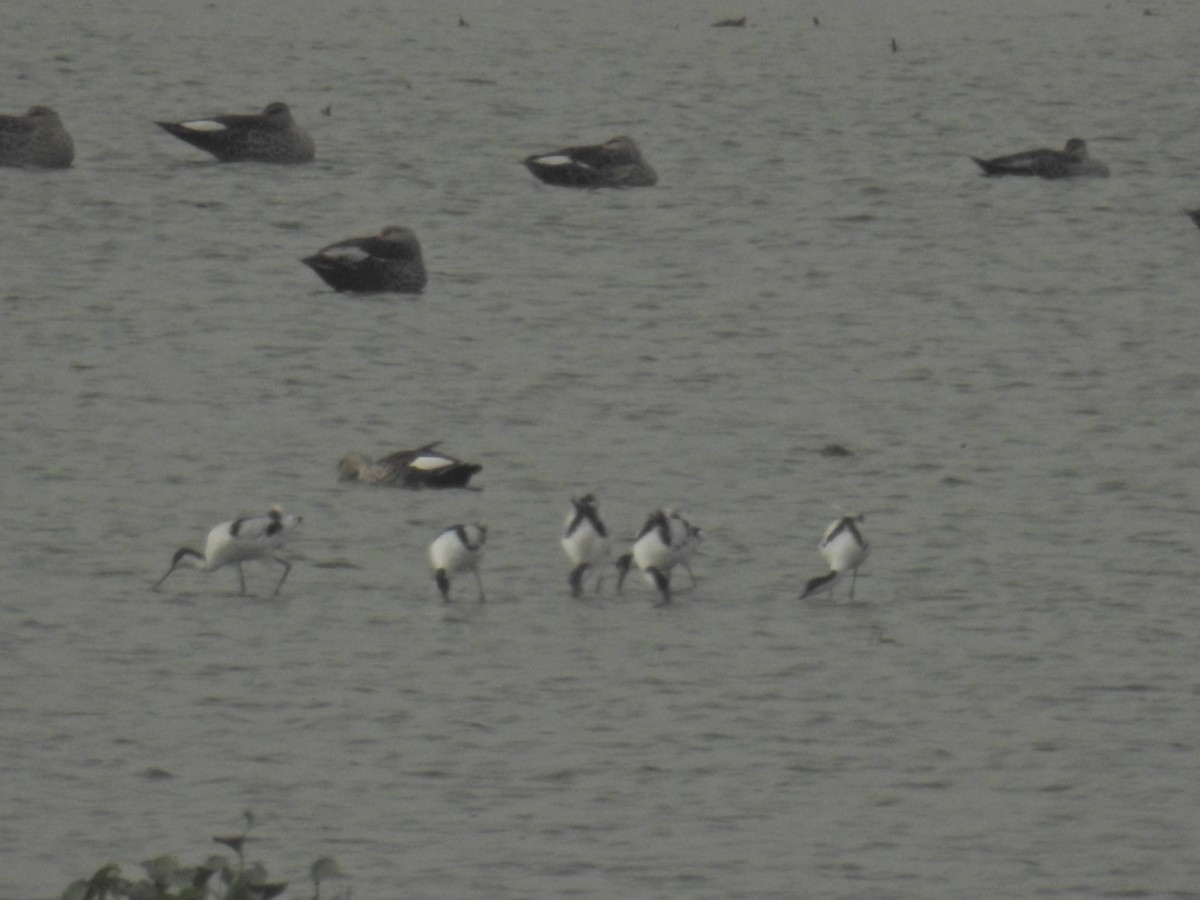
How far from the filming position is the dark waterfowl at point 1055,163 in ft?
104

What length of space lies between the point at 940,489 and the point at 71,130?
2045cm

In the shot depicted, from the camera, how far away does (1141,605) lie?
48.0 feet

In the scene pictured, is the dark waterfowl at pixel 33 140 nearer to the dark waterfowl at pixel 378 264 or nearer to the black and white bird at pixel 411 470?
the dark waterfowl at pixel 378 264

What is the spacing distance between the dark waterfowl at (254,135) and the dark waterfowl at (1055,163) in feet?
24.5

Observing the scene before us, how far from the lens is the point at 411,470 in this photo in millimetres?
17172

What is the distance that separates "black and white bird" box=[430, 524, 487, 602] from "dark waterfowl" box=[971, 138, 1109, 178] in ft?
59.7

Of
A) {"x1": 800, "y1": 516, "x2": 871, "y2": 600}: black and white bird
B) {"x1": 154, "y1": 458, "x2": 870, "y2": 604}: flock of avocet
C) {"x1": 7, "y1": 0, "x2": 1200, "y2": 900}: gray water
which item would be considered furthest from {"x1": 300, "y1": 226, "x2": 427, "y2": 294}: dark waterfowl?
{"x1": 800, "y1": 516, "x2": 871, "y2": 600}: black and white bird

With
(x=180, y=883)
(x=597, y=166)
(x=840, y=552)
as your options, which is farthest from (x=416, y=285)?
(x=180, y=883)

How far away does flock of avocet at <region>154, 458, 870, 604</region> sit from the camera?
14.5m

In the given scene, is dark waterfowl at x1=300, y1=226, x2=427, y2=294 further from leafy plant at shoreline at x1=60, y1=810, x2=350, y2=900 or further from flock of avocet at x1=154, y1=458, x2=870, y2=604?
leafy plant at shoreline at x1=60, y1=810, x2=350, y2=900

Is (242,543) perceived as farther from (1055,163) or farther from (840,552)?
(1055,163)

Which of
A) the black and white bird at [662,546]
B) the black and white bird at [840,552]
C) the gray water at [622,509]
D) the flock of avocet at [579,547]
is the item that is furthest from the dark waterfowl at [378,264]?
the black and white bird at [840,552]

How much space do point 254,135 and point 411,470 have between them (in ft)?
51.4

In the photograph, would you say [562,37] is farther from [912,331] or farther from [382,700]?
[382,700]
